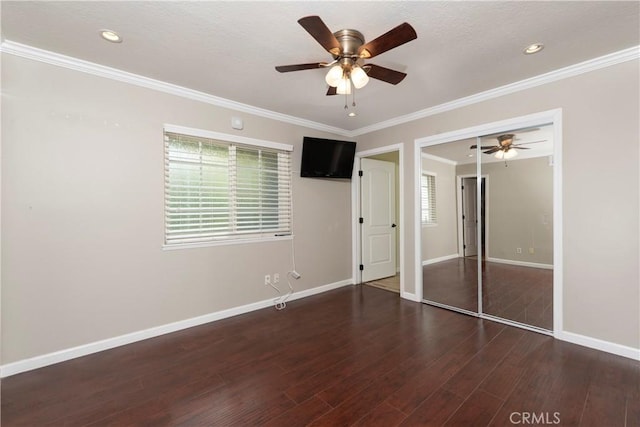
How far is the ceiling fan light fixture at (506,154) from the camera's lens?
3.18 m

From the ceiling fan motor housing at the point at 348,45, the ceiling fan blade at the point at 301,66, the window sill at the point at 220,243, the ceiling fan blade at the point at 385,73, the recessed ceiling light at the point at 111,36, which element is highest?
the recessed ceiling light at the point at 111,36

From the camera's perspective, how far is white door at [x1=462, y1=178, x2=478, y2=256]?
349 centimetres

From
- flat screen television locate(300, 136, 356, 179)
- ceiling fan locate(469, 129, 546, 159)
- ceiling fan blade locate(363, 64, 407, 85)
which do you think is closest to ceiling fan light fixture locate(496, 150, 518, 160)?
ceiling fan locate(469, 129, 546, 159)

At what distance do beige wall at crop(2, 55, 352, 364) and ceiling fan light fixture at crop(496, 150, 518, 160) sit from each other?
332 cm

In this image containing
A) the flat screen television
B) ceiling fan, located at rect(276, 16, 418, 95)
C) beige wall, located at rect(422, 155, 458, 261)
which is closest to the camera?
ceiling fan, located at rect(276, 16, 418, 95)

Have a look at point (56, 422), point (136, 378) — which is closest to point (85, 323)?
point (136, 378)

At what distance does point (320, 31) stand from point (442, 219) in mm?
3058

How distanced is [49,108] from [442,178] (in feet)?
14.3

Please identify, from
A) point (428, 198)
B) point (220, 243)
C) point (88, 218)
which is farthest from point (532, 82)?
point (88, 218)

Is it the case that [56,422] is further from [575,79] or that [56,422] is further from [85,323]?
[575,79]

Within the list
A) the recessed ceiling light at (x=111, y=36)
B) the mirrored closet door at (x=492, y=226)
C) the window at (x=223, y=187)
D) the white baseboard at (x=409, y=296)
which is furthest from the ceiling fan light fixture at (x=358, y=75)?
the white baseboard at (x=409, y=296)

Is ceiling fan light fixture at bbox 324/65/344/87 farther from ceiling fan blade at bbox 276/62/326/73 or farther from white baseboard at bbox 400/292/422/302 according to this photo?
white baseboard at bbox 400/292/422/302

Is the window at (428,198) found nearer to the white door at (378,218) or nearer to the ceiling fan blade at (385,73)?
the white door at (378,218)

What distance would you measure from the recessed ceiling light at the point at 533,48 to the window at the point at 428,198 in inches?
69.3
